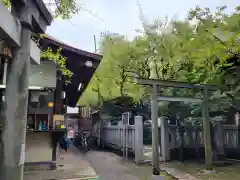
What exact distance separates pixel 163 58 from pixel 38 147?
432 inches

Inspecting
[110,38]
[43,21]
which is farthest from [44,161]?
[110,38]

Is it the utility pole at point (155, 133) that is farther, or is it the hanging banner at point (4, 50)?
the utility pole at point (155, 133)

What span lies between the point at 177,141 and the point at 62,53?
643 centimetres

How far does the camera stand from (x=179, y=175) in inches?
294

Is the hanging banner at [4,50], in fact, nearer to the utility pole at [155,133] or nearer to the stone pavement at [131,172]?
the utility pole at [155,133]

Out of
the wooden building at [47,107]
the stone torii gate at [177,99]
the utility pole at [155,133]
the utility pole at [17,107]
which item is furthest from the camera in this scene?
the wooden building at [47,107]

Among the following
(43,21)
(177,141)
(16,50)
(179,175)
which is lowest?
(179,175)

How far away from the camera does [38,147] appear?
27.1ft

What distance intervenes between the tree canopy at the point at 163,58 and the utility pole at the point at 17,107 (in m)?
6.45

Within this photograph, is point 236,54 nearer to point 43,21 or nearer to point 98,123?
point 43,21

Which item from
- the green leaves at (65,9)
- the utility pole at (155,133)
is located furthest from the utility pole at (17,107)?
the utility pole at (155,133)

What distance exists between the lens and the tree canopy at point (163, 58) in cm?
877

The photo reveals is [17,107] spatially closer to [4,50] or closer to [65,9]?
[4,50]

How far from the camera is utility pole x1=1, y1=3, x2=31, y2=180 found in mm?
3707
